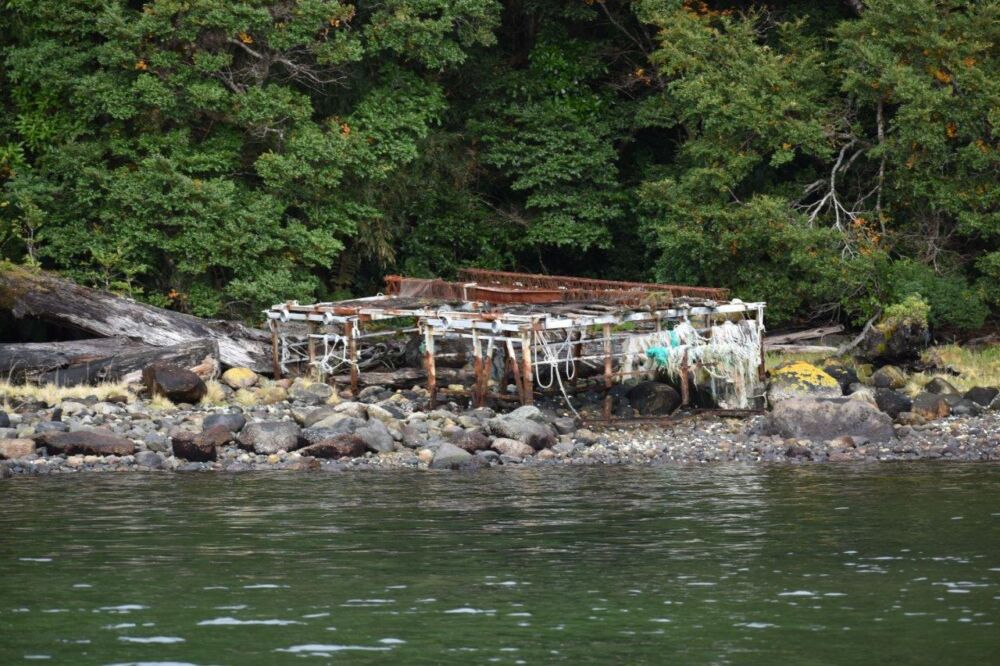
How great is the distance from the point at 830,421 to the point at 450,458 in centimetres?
624

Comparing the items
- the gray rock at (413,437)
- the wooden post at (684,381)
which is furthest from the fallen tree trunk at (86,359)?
the wooden post at (684,381)

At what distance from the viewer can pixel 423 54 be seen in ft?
113

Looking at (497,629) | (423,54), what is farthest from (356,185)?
(497,629)

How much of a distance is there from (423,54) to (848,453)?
1508cm

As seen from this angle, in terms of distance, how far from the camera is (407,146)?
114 feet

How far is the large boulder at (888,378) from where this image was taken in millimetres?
30125

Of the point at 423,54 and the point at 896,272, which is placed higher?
the point at 423,54

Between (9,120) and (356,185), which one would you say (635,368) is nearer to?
(356,185)

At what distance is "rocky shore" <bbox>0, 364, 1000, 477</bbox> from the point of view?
22.9 metres

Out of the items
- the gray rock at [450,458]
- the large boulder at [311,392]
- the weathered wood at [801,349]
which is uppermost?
the weathered wood at [801,349]

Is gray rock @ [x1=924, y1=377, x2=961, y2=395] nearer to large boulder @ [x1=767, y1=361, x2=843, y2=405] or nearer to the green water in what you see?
large boulder @ [x1=767, y1=361, x2=843, y2=405]

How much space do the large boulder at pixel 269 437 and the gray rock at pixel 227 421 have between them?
48cm

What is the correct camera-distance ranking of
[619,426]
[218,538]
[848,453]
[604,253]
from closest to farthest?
[218,538]
[848,453]
[619,426]
[604,253]

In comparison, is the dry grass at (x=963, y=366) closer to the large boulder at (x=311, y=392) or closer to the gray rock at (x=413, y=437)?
the gray rock at (x=413, y=437)
